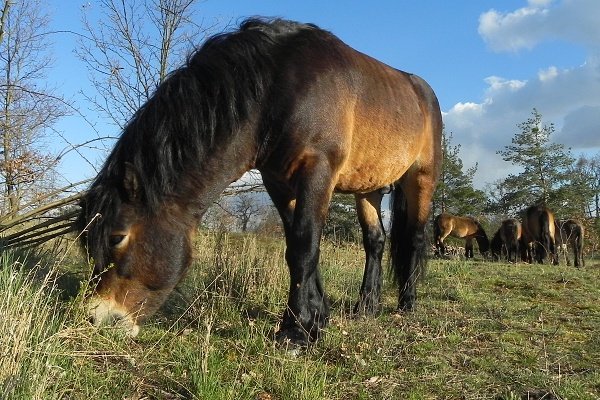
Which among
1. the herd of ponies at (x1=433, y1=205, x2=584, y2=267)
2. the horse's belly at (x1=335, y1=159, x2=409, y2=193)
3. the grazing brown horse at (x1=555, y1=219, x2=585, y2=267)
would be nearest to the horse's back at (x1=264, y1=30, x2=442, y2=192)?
the horse's belly at (x1=335, y1=159, x2=409, y2=193)

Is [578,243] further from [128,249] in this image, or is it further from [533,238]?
[128,249]

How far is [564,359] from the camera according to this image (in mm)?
3734

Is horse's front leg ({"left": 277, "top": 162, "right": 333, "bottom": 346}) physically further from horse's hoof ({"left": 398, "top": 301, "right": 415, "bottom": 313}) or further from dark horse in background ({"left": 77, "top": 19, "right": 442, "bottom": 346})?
horse's hoof ({"left": 398, "top": 301, "right": 415, "bottom": 313})

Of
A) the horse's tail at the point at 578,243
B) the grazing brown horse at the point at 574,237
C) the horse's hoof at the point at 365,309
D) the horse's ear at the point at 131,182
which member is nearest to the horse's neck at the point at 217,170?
the horse's ear at the point at 131,182

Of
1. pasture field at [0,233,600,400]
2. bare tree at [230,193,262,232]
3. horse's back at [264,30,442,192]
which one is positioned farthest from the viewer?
bare tree at [230,193,262,232]

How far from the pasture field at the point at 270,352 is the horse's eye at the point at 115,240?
29cm

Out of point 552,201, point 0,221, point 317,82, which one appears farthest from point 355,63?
point 552,201

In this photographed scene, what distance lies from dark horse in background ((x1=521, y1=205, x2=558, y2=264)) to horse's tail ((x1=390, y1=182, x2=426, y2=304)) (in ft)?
47.5

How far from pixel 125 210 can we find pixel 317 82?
163 cm

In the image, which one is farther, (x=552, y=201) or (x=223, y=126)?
(x=552, y=201)

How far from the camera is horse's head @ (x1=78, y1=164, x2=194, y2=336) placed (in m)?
3.44

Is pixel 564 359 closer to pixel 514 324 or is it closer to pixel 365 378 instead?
pixel 514 324

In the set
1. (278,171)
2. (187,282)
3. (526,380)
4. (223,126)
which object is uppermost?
(223,126)

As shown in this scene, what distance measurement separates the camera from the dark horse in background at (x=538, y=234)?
19969 mm
